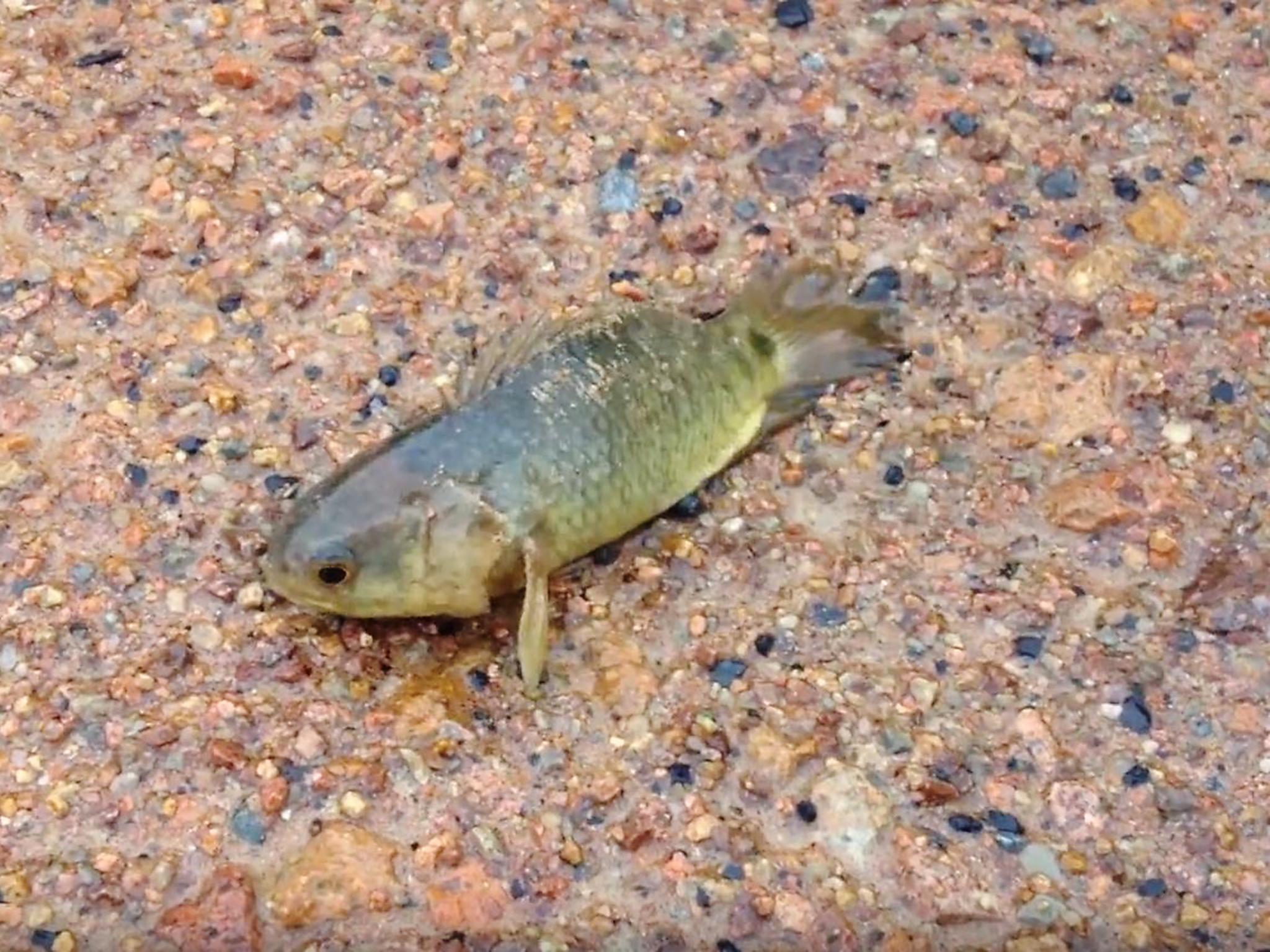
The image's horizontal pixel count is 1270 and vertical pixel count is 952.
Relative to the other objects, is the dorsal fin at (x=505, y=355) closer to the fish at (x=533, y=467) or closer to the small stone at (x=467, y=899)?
the fish at (x=533, y=467)

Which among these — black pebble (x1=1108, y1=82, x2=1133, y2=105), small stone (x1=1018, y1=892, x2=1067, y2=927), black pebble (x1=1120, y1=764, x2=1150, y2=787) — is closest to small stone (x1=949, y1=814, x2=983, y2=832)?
small stone (x1=1018, y1=892, x2=1067, y2=927)

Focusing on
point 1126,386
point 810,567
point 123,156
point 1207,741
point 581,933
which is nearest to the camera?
point 581,933

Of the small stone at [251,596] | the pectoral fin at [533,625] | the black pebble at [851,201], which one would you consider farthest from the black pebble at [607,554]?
the black pebble at [851,201]

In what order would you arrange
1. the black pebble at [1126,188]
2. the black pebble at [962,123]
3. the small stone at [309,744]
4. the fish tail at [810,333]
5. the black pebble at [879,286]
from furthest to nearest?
the black pebble at [962,123] < the black pebble at [1126,188] < the black pebble at [879,286] < the fish tail at [810,333] < the small stone at [309,744]

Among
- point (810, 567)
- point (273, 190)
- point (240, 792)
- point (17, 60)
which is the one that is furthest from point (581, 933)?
point (17, 60)

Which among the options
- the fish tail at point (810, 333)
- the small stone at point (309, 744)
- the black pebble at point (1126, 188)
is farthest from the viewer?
the black pebble at point (1126, 188)

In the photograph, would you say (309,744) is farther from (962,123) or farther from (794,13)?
(794,13)

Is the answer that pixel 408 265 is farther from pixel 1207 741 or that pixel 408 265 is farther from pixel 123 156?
pixel 1207 741

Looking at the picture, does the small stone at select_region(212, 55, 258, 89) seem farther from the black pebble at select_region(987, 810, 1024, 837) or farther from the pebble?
the pebble
